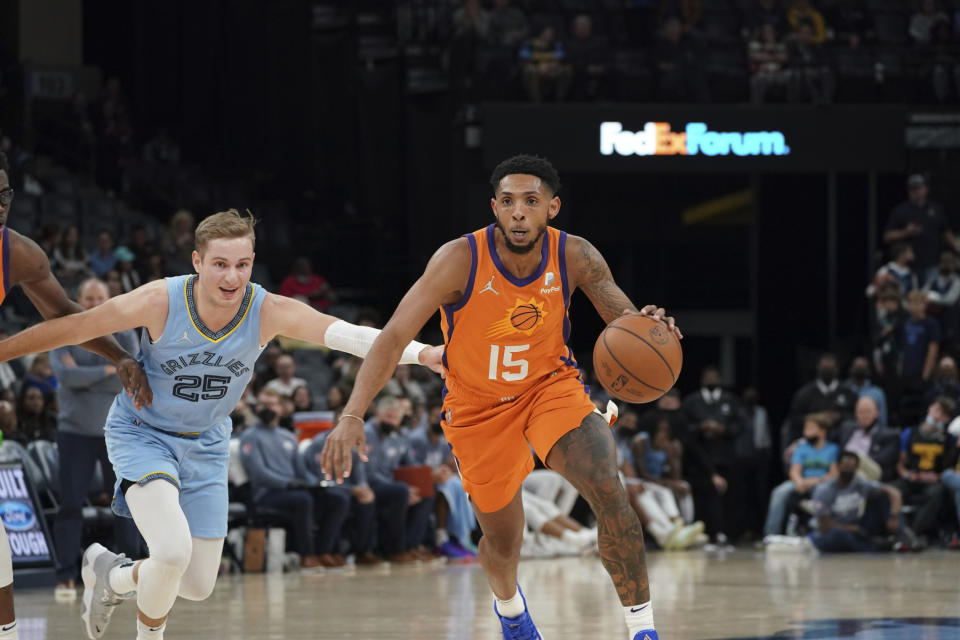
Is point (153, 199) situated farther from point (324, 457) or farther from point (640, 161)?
point (324, 457)

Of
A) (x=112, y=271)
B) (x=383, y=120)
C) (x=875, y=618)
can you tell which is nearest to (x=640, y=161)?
(x=383, y=120)

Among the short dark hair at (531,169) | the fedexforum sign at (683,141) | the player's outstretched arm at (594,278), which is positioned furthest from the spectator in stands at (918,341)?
the short dark hair at (531,169)

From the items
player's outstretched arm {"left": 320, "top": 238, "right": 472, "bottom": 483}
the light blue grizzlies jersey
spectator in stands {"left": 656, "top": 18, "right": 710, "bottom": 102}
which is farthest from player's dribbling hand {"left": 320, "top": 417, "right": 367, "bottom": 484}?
spectator in stands {"left": 656, "top": 18, "right": 710, "bottom": 102}

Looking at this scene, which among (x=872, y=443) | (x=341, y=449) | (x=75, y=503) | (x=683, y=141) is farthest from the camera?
(x=683, y=141)

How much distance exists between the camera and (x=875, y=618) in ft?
26.4

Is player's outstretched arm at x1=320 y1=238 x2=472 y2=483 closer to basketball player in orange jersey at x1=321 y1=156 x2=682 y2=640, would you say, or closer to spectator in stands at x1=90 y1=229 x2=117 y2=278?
basketball player in orange jersey at x1=321 y1=156 x2=682 y2=640

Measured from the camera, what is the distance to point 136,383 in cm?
557

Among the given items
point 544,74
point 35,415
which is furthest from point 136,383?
point 544,74

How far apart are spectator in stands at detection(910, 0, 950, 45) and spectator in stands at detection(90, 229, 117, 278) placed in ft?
33.0

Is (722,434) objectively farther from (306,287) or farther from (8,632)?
(8,632)

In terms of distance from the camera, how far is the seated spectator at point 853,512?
13.7m

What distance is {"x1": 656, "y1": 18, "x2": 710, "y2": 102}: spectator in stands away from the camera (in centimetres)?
1692

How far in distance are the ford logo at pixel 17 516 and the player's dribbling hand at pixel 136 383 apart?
16.8ft

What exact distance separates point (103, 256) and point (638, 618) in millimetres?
10592
